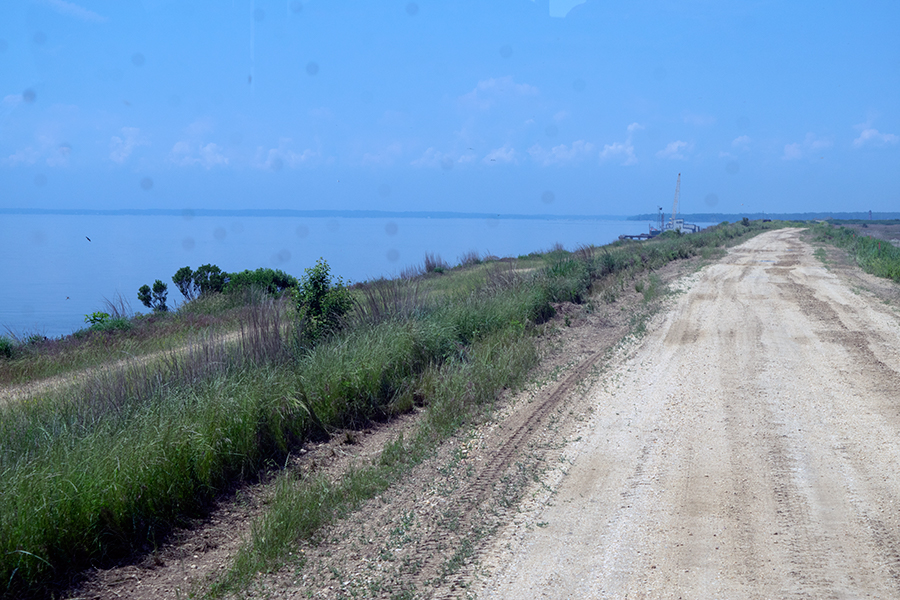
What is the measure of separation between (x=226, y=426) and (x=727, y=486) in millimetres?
4801

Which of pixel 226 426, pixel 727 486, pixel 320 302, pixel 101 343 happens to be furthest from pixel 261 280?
pixel 727 486

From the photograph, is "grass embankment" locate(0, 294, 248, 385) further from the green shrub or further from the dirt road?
the dirt road

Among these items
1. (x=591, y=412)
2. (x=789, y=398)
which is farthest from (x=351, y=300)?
(x=789, y=398)

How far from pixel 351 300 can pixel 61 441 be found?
572cm

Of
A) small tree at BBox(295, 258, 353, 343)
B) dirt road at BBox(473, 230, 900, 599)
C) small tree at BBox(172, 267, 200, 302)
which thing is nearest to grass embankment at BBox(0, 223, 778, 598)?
small tree at BBox(295, 258, 353, 343)

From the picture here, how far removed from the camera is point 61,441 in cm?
542

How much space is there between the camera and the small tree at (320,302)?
1005cm

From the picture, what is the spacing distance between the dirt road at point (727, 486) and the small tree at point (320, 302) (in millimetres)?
4413

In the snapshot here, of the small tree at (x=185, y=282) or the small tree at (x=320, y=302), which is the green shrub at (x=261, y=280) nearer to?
the small tree at (x=185, y=282)

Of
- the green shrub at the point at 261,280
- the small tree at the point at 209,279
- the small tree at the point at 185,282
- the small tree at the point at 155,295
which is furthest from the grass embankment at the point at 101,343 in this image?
the small tree at the point at 209,279

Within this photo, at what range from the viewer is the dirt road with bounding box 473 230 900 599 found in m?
4.07

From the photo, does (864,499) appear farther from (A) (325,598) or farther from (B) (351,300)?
(B) (351,300)

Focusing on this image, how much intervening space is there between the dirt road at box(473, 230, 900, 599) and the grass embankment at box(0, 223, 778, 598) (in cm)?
174

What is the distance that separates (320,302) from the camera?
10234mm
